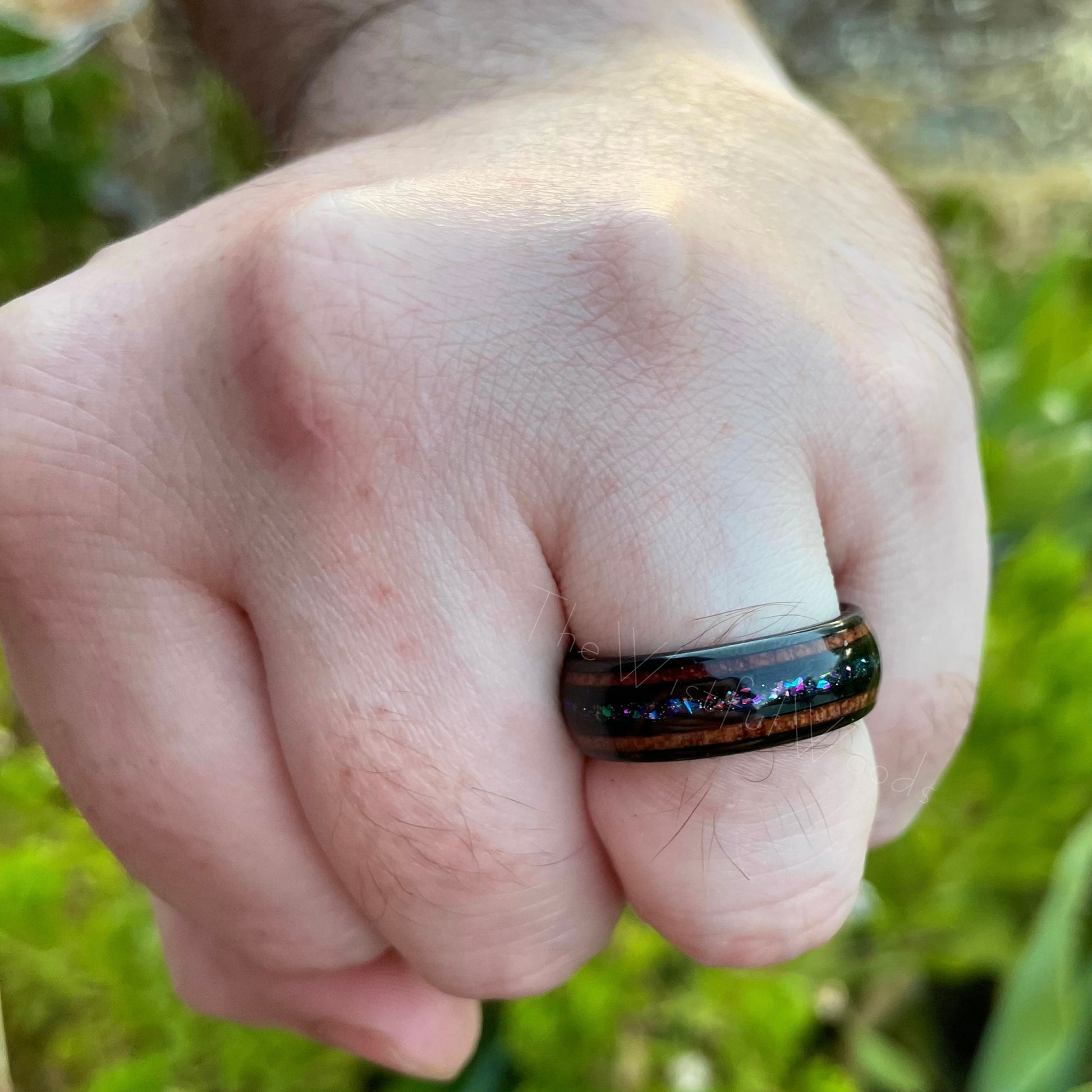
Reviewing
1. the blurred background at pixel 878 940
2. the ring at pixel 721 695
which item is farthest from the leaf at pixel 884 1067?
the ring at pixel 721 695

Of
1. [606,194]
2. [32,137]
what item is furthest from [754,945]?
[32,137]

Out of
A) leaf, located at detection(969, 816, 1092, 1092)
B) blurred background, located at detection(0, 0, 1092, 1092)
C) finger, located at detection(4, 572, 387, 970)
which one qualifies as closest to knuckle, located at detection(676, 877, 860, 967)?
finger, located at detection(4, 572, 387, 970)

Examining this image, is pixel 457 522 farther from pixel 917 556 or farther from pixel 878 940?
pixel 878 940

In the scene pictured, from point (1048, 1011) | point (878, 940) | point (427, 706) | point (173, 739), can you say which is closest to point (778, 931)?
point (427, 706)

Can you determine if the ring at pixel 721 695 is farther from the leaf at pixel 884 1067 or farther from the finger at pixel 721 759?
the leaf at pixel 884 1067

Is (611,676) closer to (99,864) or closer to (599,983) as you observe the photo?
(599,983)

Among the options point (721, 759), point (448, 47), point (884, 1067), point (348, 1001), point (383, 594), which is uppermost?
point (448, 47)

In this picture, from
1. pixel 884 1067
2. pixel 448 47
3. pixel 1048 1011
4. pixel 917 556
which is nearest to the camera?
pixel 917 556
